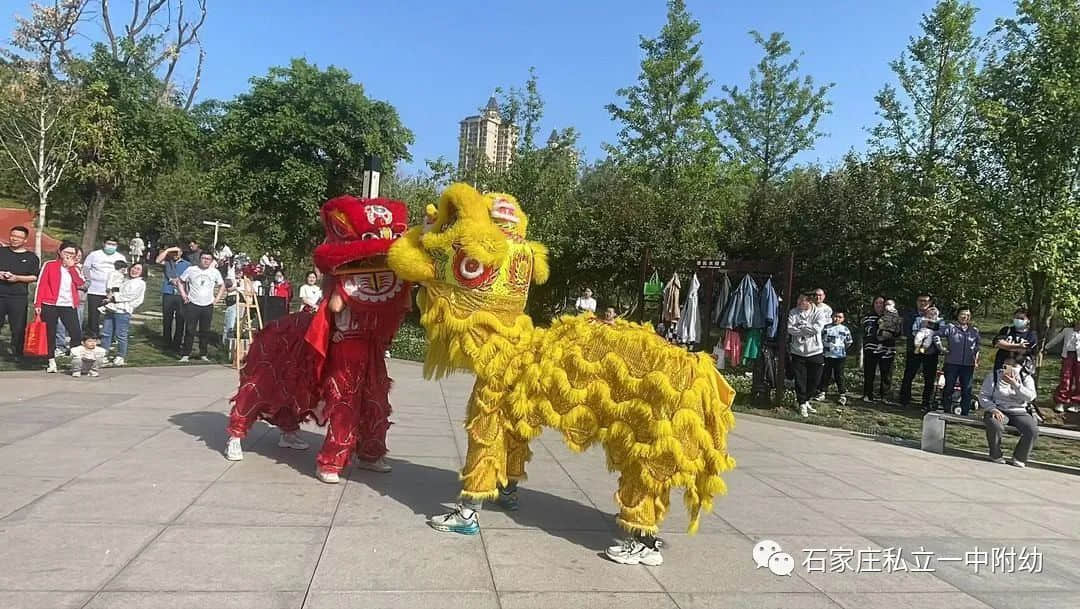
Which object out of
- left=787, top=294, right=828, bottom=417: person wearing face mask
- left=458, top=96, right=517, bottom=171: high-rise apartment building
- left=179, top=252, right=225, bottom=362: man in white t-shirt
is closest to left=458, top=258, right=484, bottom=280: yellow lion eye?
left=787, top=294, right=828, bottom=417: person wearing face mask

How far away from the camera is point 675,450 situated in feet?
11.3

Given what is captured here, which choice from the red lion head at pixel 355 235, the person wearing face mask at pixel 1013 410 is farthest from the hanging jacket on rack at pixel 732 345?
the red lion head at pixel 355 235

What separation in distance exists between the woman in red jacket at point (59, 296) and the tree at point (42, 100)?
13.2 m

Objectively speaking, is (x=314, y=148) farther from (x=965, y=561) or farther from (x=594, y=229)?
(x=965, y=561)

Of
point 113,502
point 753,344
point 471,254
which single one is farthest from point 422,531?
point 753,344

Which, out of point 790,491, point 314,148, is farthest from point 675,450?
point 314,148

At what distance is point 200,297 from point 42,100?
14.2 meters

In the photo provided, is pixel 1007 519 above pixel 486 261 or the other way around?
the other way around

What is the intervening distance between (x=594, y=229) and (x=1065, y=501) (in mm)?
11912

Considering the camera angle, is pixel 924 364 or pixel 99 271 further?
pixel 924 364

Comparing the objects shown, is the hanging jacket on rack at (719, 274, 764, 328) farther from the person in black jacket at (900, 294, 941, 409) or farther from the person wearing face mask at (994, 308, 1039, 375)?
the person wearing face mask at (994, 308, 1039, 375)

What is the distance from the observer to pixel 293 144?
20.4 m

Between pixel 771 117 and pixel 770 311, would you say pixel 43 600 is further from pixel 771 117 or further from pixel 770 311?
pixel 771 117

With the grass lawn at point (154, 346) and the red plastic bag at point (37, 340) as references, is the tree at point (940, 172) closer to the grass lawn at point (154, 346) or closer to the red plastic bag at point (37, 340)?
the grass lawn at point (154, 346)
